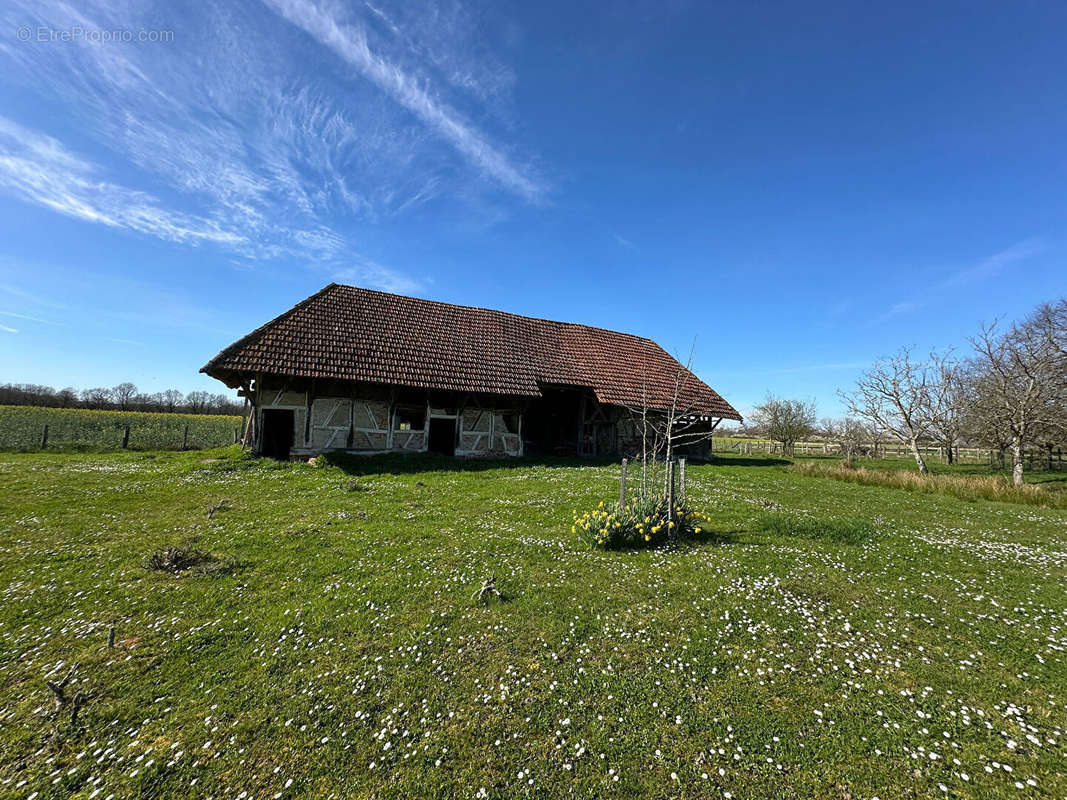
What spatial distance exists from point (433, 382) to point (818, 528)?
15.5 metres

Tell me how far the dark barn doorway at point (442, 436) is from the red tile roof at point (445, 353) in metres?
2.87

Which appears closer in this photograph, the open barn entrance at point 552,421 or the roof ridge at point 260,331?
the roof ridge at point 260,331

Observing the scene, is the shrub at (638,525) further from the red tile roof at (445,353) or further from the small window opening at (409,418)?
the small window opening at (409,418)

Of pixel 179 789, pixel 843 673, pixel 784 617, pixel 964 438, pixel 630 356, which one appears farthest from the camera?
pixel 964 438

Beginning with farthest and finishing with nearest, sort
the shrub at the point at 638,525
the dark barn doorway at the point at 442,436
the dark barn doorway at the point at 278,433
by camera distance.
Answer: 1. the dark barn doorway at the point at 442,436
2. the dark barn doorway at the point at 278,433
3. the shrub at the point at 638,525

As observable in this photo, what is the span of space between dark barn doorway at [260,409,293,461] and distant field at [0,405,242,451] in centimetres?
782

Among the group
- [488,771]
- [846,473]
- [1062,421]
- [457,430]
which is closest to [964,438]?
[1062,421]

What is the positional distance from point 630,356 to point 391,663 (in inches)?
1032

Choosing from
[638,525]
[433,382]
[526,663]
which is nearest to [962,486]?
[638,525]

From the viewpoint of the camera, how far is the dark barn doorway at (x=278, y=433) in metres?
19.8

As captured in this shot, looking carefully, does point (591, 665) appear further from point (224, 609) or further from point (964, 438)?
point (964, 438)

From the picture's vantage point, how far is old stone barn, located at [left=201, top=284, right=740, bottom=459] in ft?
59.1

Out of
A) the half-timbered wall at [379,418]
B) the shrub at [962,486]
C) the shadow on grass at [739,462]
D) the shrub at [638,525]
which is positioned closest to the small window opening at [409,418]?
the half-timbered wall at [379,418]

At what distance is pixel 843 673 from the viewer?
179 inches
